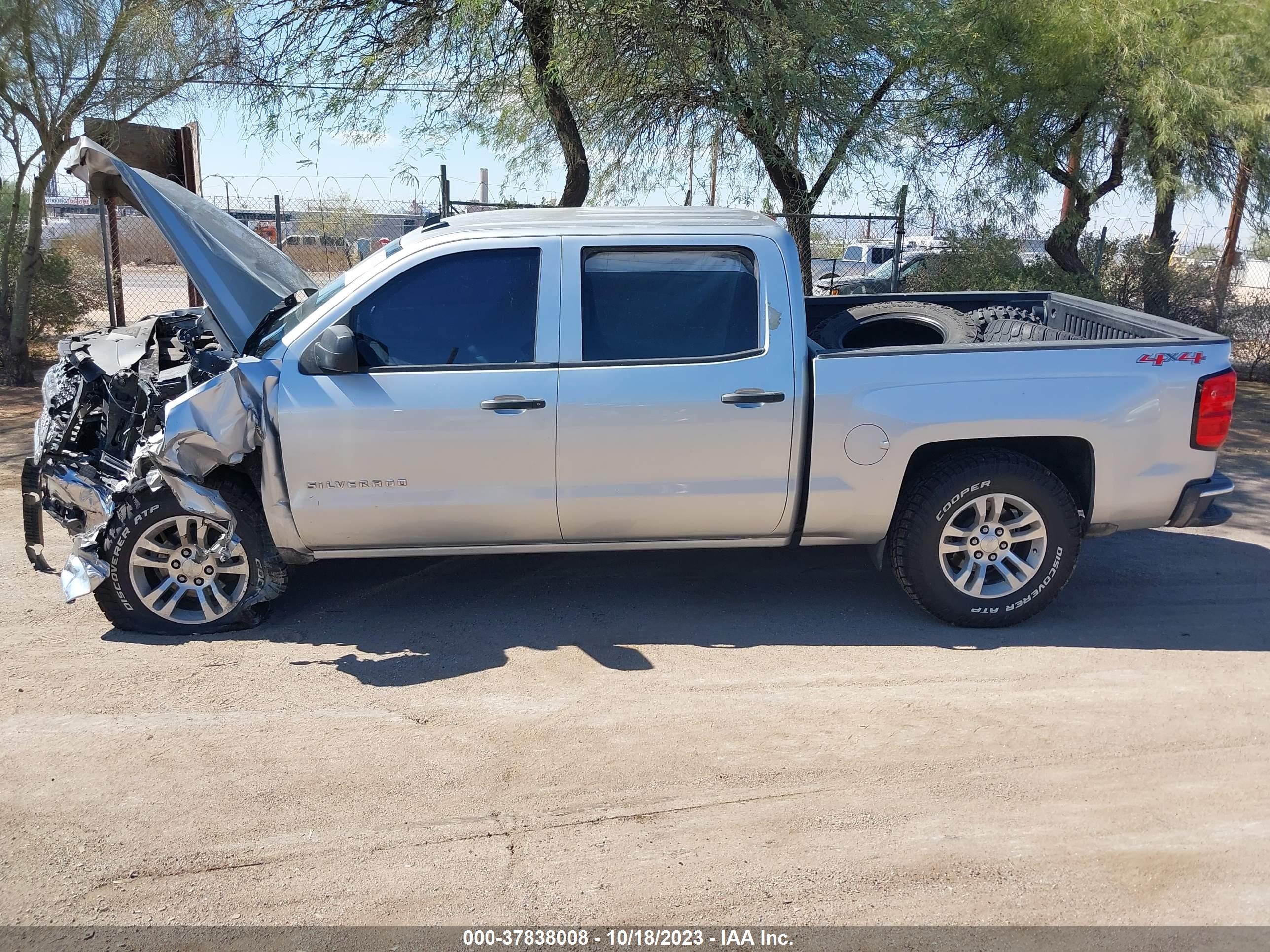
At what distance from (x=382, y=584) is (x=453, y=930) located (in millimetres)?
3040

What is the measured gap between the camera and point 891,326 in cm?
650

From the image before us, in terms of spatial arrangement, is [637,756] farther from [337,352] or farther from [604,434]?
[337,352]

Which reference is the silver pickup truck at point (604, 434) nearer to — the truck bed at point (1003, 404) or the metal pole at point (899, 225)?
the truck bed at point (1003, 404)

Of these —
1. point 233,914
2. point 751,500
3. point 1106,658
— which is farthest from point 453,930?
point 1106,658

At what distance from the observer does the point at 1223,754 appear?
4277 millimetres

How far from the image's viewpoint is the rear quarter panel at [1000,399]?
516 centimetres

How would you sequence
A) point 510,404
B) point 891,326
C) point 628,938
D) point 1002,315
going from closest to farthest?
point 628,938 < point 510,404 < point 891,326 < point 1002,315

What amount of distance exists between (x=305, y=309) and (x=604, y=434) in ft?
5.69

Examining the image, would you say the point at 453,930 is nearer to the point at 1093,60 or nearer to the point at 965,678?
the point at 965,678

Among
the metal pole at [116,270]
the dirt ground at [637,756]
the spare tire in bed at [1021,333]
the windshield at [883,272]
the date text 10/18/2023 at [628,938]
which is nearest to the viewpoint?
the date text 10/18/2023 at [628,938]

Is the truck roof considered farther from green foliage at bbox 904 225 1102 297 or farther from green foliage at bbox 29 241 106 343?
green foliage at bbox 29 241 106 343

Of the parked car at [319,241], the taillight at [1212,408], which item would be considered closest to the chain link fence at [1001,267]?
the parked car at [319,241]

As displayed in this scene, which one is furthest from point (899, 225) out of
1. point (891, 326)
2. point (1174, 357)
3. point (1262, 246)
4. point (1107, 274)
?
point (1174, 357)

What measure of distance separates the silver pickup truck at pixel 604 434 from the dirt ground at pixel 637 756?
1.45ft
